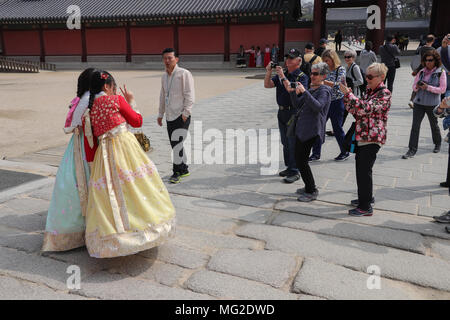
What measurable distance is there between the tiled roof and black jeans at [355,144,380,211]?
18.3 metres

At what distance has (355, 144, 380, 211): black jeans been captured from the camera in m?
3.62

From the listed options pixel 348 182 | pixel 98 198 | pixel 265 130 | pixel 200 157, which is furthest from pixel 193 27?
pixel 98 198

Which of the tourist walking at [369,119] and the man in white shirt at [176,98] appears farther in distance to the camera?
the man in white shirt at [176,98]

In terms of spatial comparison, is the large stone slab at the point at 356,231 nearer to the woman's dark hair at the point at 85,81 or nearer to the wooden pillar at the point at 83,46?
the woman's dark hair at the point at 85,81

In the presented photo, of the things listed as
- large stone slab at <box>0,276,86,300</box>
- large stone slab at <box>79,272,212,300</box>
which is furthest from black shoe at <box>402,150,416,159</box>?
large stone slab at <box>0,276,86,300</box>

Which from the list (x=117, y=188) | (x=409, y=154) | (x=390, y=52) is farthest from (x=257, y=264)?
(x=390, y=52)

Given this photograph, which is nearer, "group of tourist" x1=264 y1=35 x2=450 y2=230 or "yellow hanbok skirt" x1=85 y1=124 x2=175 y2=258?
"yellow hanbok skirt" x1=85 y1=124 x2=175 y2=258

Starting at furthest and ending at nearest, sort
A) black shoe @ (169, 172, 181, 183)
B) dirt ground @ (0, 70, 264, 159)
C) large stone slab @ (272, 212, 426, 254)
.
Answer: dirt ground @ (0, 70, 264, 159) → black shoe @ (169, 172, 181, 183) → large stone slab @ (272, 212, 426, 254)

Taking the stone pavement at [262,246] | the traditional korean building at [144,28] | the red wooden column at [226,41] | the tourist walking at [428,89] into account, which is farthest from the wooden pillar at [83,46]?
the tourist walking at [428,89]

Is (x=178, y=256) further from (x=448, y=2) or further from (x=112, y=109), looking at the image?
(x=448, y=2)

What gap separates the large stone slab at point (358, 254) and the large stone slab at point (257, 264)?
156mm

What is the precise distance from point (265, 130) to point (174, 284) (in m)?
5.16

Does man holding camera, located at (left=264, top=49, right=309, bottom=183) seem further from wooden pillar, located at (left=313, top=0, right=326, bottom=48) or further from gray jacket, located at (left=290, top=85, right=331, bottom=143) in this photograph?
wooden pillar, located at (left=313, top=0, right=326, bottom=48)

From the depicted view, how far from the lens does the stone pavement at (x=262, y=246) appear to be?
2613 millimetres
